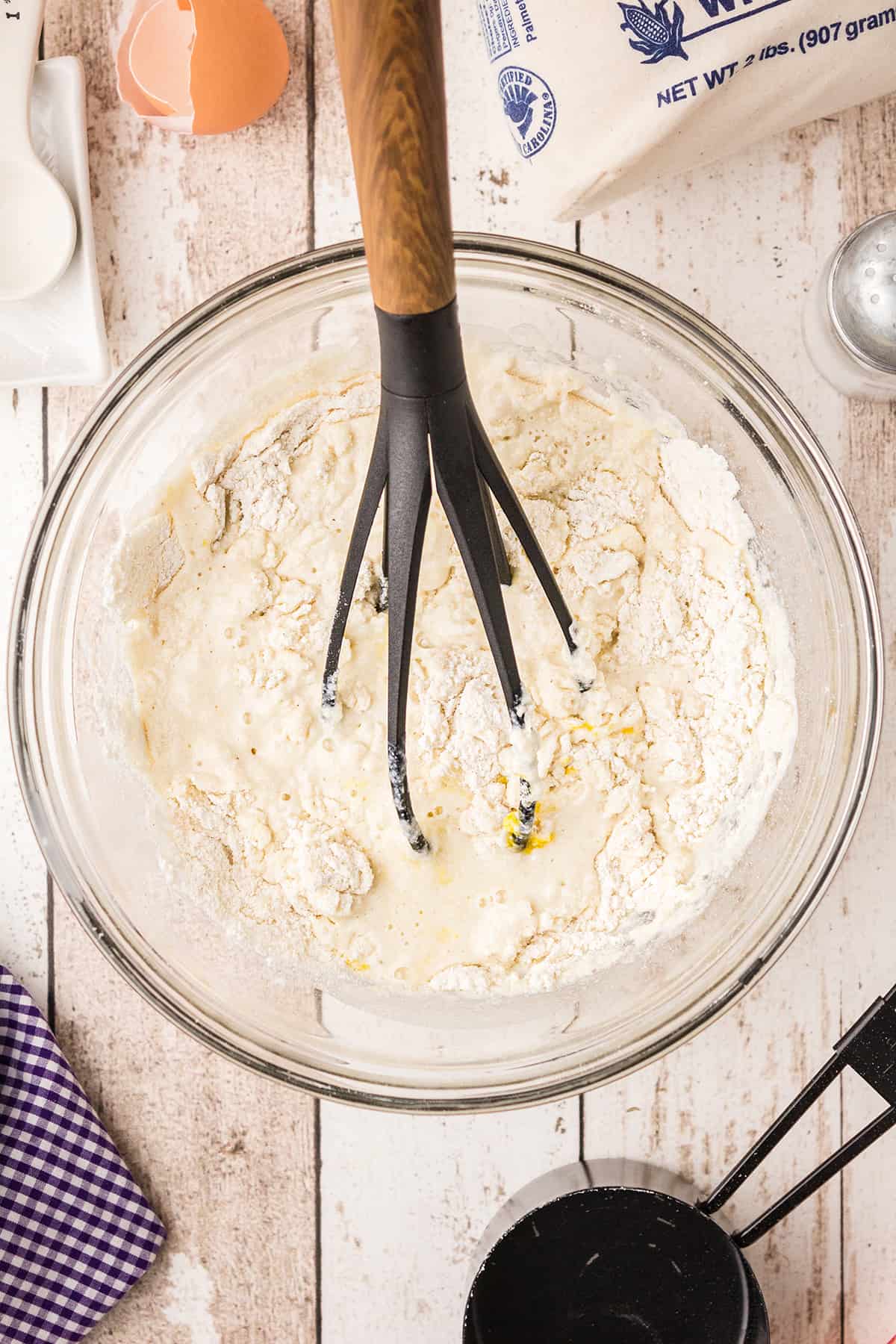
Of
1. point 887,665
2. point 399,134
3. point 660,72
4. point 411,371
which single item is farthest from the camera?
point 887,665

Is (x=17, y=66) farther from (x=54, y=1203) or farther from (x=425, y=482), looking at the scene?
(x=54, y=1203)

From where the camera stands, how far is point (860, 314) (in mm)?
955

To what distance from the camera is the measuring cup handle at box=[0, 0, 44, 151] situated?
0.97 metres

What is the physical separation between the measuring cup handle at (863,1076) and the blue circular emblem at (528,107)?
76 centimetres

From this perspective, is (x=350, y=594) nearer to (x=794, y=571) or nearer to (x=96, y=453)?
(x=96, y=453)

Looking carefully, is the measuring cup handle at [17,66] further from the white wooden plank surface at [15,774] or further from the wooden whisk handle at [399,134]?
the wooden whisk handle at [399,134]

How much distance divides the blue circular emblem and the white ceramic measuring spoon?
0.40 meters

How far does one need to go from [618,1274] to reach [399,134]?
93 centimetres

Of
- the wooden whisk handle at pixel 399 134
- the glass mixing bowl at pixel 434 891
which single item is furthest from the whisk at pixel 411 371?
the glass mixing bowl at pixel 434 891

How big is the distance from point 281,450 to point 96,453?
6.1 inches

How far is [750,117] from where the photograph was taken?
3.07ft

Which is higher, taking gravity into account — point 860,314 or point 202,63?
point 202,63

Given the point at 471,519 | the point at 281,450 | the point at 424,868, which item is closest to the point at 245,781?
the point at 424,868

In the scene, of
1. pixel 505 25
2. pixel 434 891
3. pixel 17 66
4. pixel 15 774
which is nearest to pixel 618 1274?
pixel 434 891
